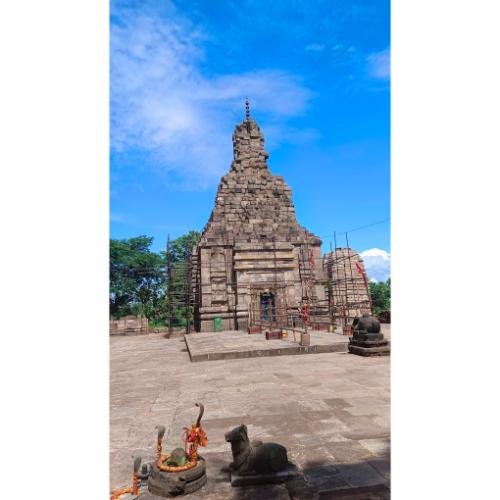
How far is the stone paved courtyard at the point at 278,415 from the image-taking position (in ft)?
13.3

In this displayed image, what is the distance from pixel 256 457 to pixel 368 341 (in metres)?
9.27

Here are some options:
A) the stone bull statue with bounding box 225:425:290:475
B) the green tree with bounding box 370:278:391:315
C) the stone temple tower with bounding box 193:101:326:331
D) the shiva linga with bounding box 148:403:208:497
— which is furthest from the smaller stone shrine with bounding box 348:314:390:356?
the green tree with bounding box 370:278:391:315

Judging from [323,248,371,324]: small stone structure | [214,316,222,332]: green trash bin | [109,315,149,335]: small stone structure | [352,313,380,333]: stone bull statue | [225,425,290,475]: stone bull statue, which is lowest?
[109,315,149,335]: small stone structure

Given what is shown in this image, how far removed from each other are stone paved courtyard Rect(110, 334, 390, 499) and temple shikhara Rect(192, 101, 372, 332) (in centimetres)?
1069

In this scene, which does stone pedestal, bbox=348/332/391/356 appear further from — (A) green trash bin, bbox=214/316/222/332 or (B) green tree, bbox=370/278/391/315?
(B) green tree, bbox=370/278/391/315

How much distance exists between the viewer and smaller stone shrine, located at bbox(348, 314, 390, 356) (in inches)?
484

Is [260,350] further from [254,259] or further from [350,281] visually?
[350,281]

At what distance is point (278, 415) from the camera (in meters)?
6.30

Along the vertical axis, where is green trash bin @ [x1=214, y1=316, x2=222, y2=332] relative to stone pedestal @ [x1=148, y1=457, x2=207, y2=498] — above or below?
below

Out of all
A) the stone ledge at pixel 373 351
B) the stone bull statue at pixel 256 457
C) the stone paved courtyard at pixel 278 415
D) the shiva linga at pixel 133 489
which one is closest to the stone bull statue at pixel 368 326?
the stone ledge at pixel 373 351

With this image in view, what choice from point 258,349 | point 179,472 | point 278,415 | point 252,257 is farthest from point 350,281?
point 179,472
